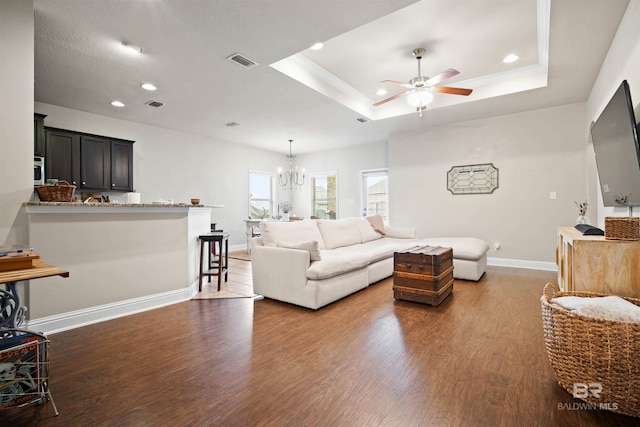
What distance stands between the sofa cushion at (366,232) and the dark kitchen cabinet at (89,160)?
4094mm

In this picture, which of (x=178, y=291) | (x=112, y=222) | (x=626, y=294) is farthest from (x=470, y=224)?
(x=112, y=222)

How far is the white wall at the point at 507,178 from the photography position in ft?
15.6

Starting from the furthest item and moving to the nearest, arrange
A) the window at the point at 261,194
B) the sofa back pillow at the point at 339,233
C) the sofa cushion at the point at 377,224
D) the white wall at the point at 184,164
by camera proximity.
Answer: the window at the point at 261,194, the sofa cushion at the point at 377,224, the white wall at the point at 184,164, the sofa back pillow at the point at 339,233

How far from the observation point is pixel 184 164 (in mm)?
6422

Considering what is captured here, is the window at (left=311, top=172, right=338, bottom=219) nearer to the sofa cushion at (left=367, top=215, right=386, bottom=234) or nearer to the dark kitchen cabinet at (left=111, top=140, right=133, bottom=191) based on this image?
the sofa cushion at (left=367, top=215, right=386, bottom=234)

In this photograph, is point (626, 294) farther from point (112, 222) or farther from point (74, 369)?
point (112, 222)

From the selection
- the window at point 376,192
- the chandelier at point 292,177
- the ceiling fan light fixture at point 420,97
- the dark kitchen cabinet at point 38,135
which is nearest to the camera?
the ceiling fan light fixture at point 420,97

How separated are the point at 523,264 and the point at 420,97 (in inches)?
135

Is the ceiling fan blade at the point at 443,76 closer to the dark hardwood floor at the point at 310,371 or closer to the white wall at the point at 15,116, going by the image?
the dark hardwood floor at the point at 310,371

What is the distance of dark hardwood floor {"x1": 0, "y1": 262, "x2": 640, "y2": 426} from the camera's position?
1.46m

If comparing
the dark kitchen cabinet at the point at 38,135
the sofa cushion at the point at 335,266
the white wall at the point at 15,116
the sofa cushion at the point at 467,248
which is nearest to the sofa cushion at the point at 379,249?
the sofa cushion at the point at 335,266

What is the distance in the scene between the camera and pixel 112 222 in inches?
111

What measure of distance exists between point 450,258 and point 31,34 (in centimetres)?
438

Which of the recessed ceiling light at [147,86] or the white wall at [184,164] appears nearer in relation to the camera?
the recessed ceiling light at [147,86]
